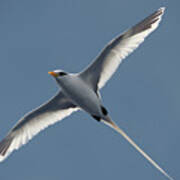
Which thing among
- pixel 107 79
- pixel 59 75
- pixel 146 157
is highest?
pixel 59 75

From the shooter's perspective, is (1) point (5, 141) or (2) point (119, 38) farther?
(1) point (5, 141)

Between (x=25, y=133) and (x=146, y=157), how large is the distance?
6032 millimetres

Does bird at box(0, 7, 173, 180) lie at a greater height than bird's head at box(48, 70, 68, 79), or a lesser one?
lesser

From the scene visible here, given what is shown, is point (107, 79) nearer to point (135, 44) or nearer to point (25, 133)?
point (135, 44)

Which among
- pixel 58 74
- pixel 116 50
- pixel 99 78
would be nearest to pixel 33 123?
pixel 58 74

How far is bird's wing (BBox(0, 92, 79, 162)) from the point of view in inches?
952

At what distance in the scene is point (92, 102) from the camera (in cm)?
2220

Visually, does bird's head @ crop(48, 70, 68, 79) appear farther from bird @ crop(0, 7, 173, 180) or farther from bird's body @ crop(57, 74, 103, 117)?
bird's body @ crop(57, 74, 103, 117)

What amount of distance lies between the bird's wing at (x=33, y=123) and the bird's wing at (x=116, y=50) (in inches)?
90.1

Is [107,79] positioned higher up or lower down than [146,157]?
higher up

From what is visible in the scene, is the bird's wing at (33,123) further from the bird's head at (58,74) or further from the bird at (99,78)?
the bird's head at (58,74)

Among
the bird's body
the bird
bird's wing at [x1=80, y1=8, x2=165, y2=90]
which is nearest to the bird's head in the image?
the bird

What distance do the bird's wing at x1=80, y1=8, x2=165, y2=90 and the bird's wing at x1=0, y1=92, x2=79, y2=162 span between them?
7.51 ft

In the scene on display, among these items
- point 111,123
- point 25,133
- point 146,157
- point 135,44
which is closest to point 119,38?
point 135,44
